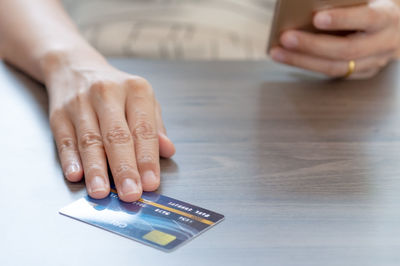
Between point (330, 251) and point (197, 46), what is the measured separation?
1.07m

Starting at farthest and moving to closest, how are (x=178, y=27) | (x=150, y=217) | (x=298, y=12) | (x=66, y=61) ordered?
(x=178, y=27), (x=298, y=12), (x=66, y=61), (x=150, y=217)

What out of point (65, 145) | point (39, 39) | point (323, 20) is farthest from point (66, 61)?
point (323, 20)

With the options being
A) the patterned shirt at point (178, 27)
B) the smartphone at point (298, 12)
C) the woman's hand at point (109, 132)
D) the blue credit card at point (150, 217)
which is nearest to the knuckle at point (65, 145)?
the woman's hand at point (109, 132)

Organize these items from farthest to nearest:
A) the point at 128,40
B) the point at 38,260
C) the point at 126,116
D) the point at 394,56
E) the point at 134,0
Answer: the point at 134,0, the point at 128,40, the point at 394,56, the point at 126,116, the point at 38,260

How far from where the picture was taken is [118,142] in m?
0.64

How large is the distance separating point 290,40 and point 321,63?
0.29 ft

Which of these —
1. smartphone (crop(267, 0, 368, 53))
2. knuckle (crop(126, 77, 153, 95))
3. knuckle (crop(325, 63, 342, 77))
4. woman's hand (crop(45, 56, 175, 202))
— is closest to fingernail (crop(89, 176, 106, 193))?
woman's hand (crop(45, 56, 175, 202))

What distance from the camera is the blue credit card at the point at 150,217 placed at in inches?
19.7

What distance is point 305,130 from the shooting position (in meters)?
0.79

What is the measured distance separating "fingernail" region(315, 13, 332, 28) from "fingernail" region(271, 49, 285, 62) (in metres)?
0.10

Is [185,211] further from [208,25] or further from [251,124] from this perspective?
[208,25]

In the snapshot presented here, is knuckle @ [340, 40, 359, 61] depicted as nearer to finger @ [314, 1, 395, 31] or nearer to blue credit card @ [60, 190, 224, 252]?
finger @ [314, 1, 395, 31]

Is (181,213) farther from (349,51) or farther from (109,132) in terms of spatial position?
(349,51)

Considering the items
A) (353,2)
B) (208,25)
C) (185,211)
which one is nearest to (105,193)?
(185,211)
